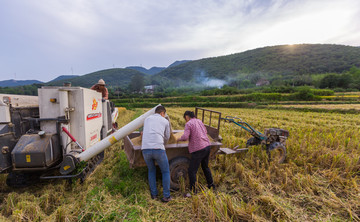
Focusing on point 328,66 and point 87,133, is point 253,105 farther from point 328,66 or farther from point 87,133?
point 328,66

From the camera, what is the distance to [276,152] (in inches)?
213

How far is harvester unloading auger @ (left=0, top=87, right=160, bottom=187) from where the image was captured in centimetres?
321

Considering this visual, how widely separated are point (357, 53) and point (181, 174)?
13638 centimetres

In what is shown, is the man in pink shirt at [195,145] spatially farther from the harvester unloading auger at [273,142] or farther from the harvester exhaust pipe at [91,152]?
the harvester unloading auger at [273,142]

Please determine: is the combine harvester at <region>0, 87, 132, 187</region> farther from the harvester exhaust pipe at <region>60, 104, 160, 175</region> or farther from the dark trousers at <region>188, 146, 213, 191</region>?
the dark trousers at <region>188, 146, 213, 191</region>

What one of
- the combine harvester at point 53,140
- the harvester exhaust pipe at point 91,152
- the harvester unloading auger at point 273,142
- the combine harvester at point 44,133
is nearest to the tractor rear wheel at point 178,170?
the combine harvester at point 53,140

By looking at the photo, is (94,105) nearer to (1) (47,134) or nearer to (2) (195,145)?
(1) (47,134)

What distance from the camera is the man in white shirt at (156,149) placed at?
3436 mm

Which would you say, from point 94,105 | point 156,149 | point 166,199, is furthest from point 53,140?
point 166,199

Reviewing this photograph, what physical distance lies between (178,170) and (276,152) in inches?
136

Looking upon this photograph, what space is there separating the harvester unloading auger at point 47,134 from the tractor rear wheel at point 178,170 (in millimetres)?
1261

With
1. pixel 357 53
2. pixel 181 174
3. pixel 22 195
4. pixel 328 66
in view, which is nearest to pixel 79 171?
pixel 22 195

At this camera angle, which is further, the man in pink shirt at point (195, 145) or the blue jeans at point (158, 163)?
the man in pink shirt at point (195, 145)

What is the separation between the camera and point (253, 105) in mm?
29078
